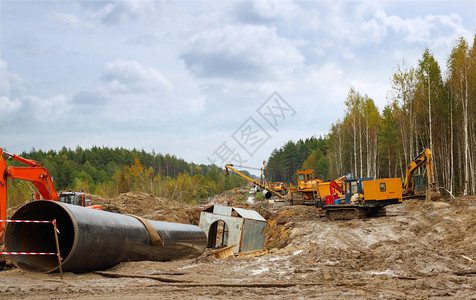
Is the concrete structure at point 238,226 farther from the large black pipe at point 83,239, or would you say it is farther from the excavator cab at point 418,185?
the excavator cab at point 418,185

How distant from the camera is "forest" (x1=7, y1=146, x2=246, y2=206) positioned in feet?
172

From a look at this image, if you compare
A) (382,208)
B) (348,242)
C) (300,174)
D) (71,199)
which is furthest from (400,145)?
(71,199)

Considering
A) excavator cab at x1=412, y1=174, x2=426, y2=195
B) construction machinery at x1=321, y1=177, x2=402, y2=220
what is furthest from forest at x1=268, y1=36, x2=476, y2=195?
construction machinery at x1=321, y1=177, x2=402, y2=220

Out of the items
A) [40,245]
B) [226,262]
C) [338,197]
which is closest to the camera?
[40,245]

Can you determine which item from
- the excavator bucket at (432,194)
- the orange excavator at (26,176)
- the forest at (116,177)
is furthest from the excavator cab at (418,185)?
the orange excavator at (26,176)

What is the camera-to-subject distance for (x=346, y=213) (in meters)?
21.7

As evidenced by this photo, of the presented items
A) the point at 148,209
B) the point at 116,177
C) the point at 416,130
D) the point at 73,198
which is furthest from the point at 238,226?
the point at 116,177

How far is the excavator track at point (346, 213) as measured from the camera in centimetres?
2122

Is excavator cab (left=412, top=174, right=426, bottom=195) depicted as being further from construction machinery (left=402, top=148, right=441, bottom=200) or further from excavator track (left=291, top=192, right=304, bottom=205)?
excavator track (left=291, top=192, right=304, bottom=205)

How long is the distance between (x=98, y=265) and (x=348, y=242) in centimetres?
905

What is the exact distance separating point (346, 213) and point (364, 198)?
1.35m

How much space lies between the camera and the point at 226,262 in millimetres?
10648

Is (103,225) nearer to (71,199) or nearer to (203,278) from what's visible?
(203,278)

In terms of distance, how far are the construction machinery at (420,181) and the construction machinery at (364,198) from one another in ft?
6.36
